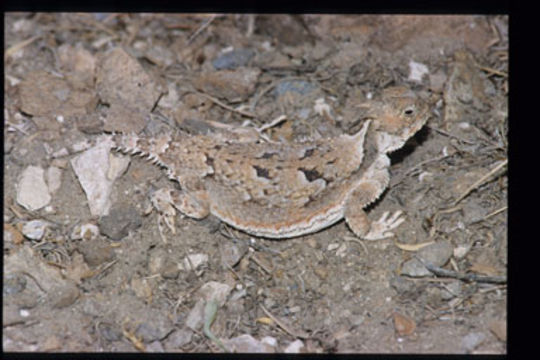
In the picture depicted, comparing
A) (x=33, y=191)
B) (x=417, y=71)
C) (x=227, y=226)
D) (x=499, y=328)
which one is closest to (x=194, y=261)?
(x=227, y=226)

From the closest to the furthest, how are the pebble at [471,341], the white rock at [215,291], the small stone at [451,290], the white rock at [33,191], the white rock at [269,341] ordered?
the pebble at [471,341]
the white rock at [269,341]
the small stone at [451,290]
the white rock at [215,291]
the white rock at [33,191]

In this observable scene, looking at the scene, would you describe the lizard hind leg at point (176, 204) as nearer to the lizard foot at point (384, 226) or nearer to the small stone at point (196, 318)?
the small stone at point (196, 318)

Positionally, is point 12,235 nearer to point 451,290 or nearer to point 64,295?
point 64,295

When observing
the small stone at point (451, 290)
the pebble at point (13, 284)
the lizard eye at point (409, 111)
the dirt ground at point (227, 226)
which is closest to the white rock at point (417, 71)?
the dirt ground at point (227, 226)

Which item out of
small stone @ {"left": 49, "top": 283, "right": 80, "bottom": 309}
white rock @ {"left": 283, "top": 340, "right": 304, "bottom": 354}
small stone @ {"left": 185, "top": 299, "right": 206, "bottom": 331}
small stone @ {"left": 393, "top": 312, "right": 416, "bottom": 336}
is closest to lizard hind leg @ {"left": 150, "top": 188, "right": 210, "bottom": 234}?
small stone @ {"left": 185, "top": 299, "right": 206, "bottom": 331}

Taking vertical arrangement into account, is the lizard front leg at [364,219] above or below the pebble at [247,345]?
above

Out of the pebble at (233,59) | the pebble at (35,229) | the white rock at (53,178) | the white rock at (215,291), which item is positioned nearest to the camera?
the white rock at (215,291)

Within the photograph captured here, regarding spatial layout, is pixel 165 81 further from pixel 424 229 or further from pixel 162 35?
pixel 424 229
